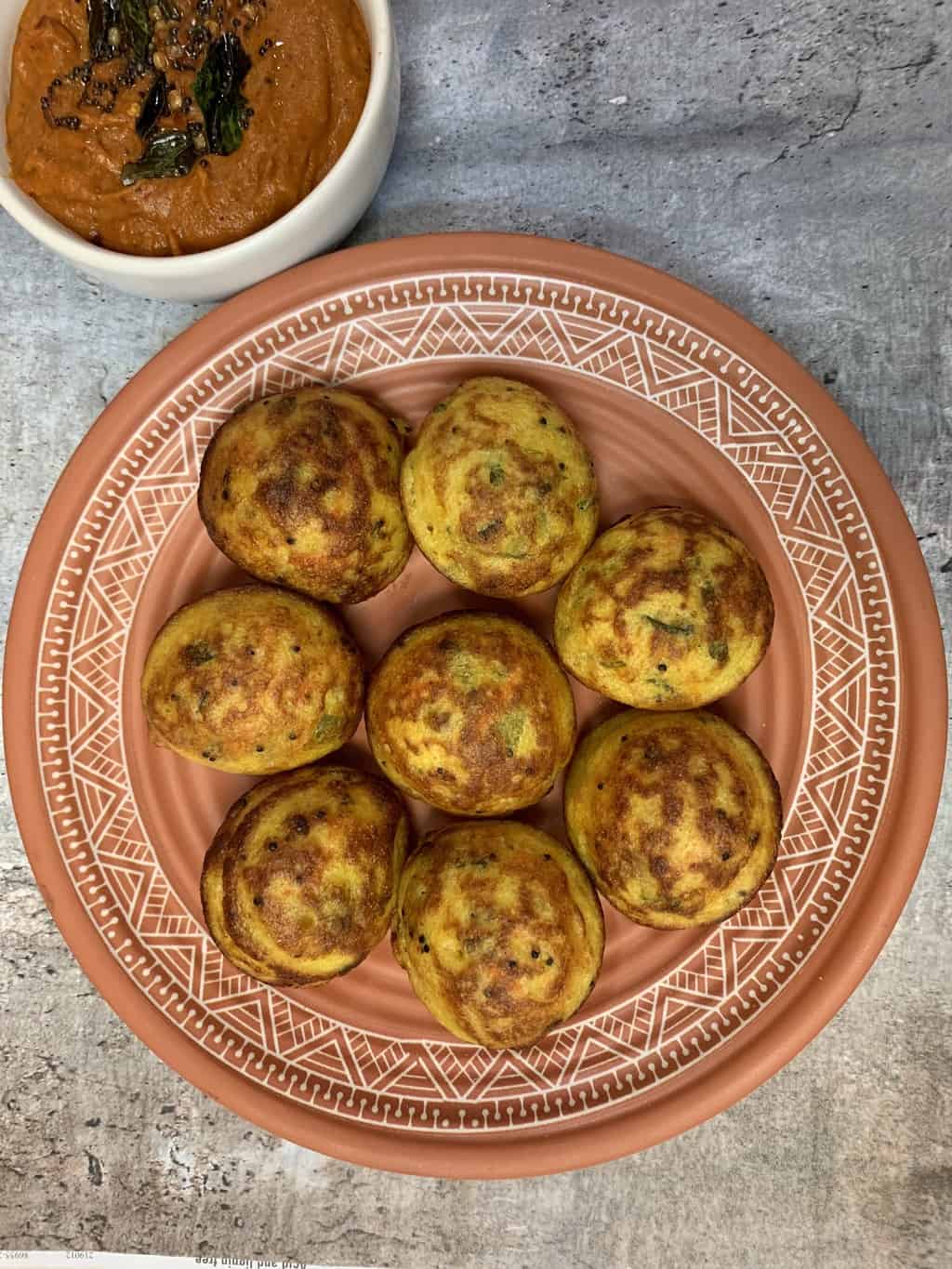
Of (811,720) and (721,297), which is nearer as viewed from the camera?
(811,720)

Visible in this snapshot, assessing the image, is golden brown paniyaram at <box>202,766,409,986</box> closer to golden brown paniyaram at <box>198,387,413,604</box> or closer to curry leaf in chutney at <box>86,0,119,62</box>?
golden brown paniyaram at <box>198,387,413,604</box>

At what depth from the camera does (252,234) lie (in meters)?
1.21

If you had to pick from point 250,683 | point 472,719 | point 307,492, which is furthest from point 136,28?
point 472,719

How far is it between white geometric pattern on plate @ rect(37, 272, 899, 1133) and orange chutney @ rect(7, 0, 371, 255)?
0.19 m

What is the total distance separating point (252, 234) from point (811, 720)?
1038 mm

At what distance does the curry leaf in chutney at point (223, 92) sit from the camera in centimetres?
119

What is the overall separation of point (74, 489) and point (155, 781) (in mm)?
457

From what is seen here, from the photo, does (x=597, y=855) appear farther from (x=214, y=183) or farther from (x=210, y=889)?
(x=214, y=183)

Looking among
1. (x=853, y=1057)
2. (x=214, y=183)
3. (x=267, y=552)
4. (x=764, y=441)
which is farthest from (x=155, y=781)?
(x=853, y=1057)

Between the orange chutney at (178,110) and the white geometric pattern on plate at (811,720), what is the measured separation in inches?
7.4

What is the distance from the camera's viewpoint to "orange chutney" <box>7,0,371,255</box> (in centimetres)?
120

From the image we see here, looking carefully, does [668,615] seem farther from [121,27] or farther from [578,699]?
[121,27]

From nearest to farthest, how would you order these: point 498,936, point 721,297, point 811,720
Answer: point 498,936
point 811,720
point 721,297

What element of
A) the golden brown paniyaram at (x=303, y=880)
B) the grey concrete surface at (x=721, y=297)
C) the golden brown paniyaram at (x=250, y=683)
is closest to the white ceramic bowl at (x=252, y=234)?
the grey concrete surface at (x=721, y=297)
